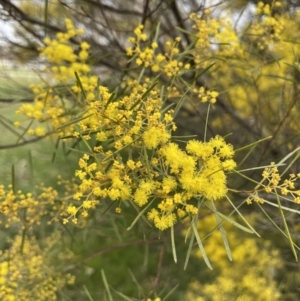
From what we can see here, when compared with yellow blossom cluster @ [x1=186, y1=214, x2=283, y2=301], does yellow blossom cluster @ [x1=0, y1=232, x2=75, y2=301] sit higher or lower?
higher

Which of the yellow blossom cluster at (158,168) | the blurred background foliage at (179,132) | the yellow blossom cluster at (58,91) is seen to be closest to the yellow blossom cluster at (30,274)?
the blurred background foliage at (179,132)

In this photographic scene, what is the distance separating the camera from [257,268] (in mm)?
928

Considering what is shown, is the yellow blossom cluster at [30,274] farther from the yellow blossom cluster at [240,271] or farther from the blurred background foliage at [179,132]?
the yellow blossom cluster at [240,271]

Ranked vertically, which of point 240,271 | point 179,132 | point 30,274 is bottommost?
point 240,271

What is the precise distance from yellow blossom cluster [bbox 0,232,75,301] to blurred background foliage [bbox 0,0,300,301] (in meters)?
0.03

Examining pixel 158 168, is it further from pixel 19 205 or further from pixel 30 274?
pixel 30 274

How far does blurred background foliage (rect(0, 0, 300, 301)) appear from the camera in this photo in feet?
2.89

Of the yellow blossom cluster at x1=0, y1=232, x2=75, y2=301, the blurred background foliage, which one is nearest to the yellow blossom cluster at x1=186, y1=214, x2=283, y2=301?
the blurred background foliage

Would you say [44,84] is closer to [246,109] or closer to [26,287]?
[26,287]

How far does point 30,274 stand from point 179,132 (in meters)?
0.43

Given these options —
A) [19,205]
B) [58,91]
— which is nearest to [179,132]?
[58,91]

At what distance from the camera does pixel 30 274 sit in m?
0.83

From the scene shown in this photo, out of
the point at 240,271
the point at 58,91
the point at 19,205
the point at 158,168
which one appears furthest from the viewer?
the point at 240,271

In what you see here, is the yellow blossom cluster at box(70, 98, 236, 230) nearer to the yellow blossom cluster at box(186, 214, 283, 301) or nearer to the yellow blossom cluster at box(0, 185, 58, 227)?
the yellow blossom cluster at box(0, 185, 58, 227)
